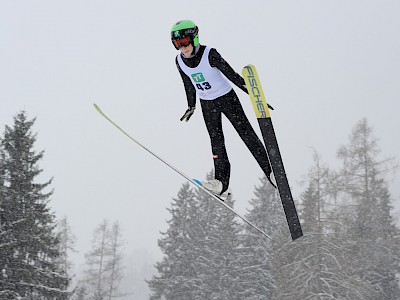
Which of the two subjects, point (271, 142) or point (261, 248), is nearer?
point (271, 142)

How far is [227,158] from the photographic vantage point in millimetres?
7203

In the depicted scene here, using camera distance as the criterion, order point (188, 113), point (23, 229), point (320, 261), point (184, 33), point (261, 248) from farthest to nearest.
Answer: point (261, 248) → point (320, 261) → point (23, 229) → point (188, 113) → point (184, 33)

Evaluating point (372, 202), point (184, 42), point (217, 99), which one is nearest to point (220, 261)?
point (372, 202)

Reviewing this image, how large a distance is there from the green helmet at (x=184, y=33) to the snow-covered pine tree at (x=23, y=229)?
37.3 ft

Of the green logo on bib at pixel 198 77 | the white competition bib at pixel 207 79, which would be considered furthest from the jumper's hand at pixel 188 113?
the green logo on bib at pixel 198 77

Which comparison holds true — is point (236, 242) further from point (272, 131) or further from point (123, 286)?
point (123, 286)

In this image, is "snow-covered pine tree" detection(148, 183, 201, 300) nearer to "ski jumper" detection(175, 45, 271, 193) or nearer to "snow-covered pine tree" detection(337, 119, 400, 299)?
"snow-covered pine tree" detection(337, 119, 400, 299)

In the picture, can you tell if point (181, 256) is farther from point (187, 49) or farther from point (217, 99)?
point (187, 49)

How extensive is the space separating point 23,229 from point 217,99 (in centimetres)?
1161

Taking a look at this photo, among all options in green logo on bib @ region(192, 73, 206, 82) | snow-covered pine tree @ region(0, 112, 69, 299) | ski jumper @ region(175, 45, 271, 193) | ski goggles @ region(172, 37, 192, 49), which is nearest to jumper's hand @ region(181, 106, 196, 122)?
ski jumper @ region(175, 45, 271, 193)

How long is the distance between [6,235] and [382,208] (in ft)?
85.5

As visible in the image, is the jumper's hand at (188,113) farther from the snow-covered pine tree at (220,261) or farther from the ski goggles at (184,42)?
the snow-covered pine tree at (220,261)

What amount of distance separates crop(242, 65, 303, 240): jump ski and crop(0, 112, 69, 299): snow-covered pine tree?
11.5 meters

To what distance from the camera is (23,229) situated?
15969 millimetres
